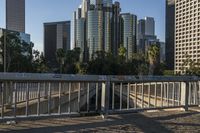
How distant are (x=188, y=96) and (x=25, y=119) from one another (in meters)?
6.09

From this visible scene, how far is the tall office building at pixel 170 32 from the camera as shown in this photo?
171875 mm

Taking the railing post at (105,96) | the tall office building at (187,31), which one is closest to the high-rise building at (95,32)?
the tall office building at (187,31)

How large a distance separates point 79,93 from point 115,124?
178 cm

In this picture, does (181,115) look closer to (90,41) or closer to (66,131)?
(66,131)

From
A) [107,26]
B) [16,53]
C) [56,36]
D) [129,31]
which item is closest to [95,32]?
[107,26]

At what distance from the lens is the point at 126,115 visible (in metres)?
11.5

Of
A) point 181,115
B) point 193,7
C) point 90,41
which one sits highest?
point 193,7

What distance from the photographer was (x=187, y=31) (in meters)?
164

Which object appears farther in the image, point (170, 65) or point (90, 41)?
point (170, 65)

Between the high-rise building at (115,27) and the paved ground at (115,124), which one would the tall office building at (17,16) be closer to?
the paved ground at (115,124)

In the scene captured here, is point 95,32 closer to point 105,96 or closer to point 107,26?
point 107,26

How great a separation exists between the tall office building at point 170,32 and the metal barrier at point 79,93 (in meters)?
154

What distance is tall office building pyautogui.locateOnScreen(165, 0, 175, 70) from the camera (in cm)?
17188

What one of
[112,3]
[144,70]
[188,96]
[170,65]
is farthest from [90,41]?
[188,96]
